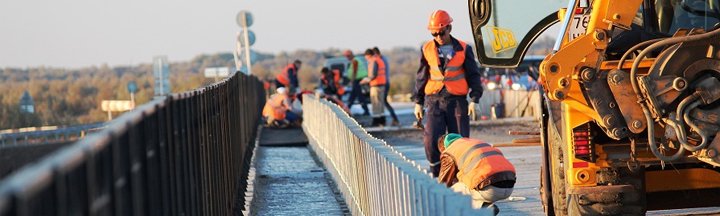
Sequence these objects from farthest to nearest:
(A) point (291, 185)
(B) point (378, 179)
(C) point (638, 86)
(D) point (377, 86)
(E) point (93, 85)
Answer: (E) point (93, 85)
(D) point (377, 86)
(A) point (291, 185)
(C) point (638, 86)
(B) point (378, 179)

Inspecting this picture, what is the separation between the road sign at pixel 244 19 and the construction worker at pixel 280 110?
8.51 metres

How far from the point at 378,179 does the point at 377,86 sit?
20.1 meters

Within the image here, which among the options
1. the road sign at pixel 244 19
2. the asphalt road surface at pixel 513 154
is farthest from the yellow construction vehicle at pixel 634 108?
the road sign at pixel 244 19

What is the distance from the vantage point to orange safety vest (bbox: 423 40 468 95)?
1184 centimetres

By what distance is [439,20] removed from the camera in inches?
456

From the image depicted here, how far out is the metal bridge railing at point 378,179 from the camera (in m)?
4.79

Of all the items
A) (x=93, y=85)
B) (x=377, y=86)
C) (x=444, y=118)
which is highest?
(x=444, y=118)

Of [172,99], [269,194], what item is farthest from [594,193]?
[269,194]

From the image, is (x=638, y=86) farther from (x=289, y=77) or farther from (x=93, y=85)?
(x=93, y=85)

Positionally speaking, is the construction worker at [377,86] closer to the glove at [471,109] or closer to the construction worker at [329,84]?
the construction worker at [329,84]

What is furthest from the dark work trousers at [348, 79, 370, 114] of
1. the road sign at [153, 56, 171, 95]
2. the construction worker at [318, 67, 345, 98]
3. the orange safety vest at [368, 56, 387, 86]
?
the road sign at [153, 56, 171, 95]

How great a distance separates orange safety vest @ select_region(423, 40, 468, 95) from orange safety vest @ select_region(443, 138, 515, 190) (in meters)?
3.71

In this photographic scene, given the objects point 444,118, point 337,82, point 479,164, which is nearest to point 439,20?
point 444,118

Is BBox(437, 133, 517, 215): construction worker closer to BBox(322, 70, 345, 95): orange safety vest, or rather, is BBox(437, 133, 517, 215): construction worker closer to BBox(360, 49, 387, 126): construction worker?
BBox(360, 49, 387, 126): construction worker
